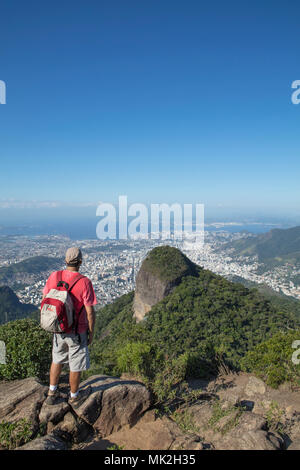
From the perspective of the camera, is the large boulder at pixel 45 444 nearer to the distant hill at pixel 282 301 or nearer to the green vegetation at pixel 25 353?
the green vegetation at pixel 25 353

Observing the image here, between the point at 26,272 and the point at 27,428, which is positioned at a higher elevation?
the point at 27,428

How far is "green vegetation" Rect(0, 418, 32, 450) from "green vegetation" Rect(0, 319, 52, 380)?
166cm

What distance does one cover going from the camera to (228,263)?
75.1 metres

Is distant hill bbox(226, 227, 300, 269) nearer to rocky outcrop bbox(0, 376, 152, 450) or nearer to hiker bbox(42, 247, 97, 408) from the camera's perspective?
rocky outcrop bbox(0, 376, 152, 450)

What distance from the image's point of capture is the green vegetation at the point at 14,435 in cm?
255

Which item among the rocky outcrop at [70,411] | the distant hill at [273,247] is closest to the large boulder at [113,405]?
the rocky outcrop at [70,411]

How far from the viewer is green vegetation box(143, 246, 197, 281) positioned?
23.4 meters

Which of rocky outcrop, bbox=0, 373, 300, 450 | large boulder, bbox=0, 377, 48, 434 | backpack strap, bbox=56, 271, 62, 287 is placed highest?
backpack strap, bbox=56, 271, 62, 287

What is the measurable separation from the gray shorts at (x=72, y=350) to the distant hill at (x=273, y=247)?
78393mm

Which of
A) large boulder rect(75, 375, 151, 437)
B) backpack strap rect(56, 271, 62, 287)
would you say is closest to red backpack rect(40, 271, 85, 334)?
backpack strap rect(56, 271, 62, 287)
